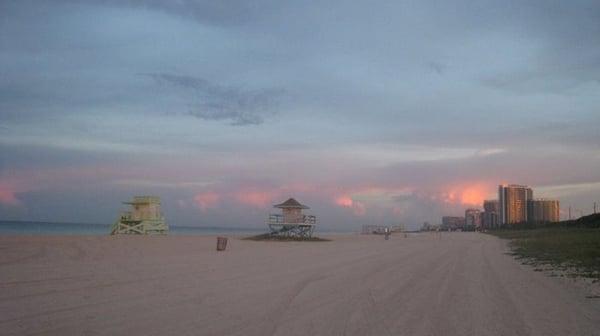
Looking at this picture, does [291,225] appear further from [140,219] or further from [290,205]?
[140,219]

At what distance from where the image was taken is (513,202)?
489ft

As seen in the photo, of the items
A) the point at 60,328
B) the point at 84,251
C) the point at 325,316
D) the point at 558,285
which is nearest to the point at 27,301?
the point at 60,328

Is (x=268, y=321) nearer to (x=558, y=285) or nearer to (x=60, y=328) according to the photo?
(x=60, y=328)

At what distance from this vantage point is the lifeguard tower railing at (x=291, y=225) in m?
45.9

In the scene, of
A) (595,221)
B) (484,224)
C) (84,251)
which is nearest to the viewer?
(84,251)

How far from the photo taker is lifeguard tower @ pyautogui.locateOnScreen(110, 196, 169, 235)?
45.3 m

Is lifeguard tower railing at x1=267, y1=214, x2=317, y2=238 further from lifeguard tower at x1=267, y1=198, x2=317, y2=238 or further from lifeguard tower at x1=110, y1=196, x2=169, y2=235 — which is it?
lifeguard tower at x1=110, y1=196, x2=169, y2=235

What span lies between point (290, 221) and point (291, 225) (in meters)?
0.34

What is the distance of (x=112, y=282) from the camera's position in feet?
38.9

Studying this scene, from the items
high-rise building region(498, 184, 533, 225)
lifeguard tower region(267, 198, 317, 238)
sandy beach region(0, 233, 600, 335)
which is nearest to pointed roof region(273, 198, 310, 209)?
lifeguard tower region(267, 198, 317, 238)

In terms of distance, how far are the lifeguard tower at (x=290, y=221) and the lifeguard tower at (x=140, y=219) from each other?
9.72 metres

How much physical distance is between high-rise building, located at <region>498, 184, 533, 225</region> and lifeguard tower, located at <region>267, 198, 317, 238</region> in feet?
373

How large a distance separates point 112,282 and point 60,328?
463cm

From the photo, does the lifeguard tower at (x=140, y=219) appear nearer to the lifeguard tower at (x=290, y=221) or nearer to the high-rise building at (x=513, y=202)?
the lifeguard tower at (x=290, y=221)
